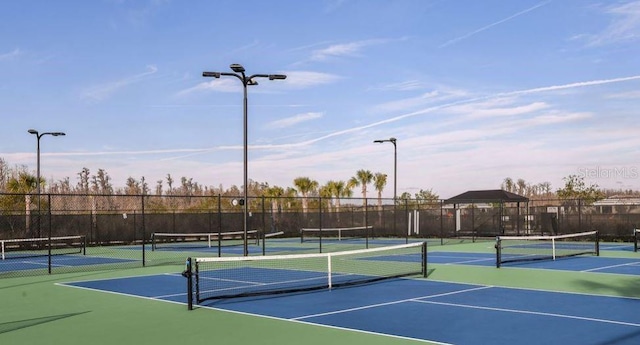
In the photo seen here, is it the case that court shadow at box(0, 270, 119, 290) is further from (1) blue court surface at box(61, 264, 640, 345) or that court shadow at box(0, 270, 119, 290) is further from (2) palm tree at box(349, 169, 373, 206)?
(2) palm tree at box(349, 169, 373, 206)

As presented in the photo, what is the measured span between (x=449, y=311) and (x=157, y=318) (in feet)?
15.6

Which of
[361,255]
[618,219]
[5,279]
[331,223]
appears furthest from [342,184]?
[5,279]

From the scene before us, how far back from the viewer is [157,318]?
443 inches

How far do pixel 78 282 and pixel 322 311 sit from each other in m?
7.82

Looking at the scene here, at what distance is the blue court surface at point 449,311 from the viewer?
9547 mm

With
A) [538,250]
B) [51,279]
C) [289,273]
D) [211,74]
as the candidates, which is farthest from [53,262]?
[538,250]

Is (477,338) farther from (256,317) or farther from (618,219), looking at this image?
(618,219)

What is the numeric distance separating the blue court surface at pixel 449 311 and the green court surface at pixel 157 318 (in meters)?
0.41

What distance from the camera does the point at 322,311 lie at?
1184 centimetres

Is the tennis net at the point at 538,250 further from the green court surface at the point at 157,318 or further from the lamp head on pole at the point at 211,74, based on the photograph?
the lamp head on pole at the point at 211,74

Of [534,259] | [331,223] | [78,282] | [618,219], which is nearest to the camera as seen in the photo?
[78,282]

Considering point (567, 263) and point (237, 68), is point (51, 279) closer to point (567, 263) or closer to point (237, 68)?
point (237, 68)

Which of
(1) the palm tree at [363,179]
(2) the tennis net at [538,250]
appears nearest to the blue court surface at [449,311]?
(2) the tennis net at [538,250]

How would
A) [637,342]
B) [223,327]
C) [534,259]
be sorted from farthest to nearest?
[534,259] → [223,327] → [637,342]
